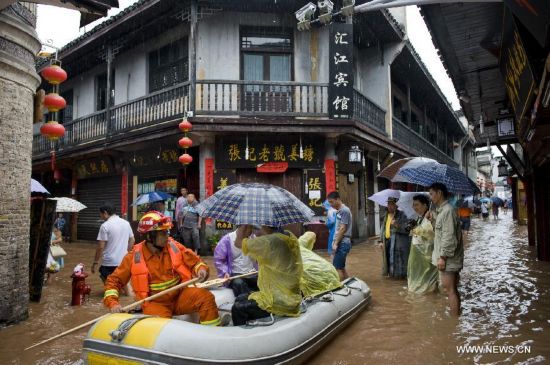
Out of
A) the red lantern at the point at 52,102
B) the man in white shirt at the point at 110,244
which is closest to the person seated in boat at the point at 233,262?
the man in white shirt at the point at 110,244

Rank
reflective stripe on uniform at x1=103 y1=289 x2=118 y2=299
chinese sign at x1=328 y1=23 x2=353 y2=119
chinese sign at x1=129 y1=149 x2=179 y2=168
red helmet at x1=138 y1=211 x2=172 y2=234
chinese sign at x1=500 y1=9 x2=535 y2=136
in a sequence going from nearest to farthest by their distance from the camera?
reflective stripe on uniform at x1=103 y1=289 x2=118 y2=299 → red helmet at x1=138 y1=211 x2=172 y2=234 → chinese sign at x1=500 y1=9 x2=535 y2=136 → chinese sign at x1=328 y1=23 x2=353 y2=119 → chinese sign at x1=129 y1=149 x2=179 y2=168

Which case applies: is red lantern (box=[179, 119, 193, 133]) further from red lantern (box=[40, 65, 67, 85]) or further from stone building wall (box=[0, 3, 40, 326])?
stone building wall (box=[0, 3, 40, 326])

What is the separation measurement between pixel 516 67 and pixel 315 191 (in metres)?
7.43

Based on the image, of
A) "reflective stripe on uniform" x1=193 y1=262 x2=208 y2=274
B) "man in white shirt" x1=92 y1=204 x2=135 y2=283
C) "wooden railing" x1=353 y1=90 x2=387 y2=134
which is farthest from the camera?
"wooden railing" x1=353 y1=90 x2=387 y2=134

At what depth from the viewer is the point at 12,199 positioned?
5.14 metres

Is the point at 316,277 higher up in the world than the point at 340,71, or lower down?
lower down

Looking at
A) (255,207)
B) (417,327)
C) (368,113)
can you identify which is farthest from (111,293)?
(368,113)

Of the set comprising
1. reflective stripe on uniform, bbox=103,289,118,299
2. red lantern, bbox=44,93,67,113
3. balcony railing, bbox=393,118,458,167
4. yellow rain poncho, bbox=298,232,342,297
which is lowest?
yellow rain poncho, bbox=298,232,342,297

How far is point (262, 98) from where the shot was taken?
11.6 m

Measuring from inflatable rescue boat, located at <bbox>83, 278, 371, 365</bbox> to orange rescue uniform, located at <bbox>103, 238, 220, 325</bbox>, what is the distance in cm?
37

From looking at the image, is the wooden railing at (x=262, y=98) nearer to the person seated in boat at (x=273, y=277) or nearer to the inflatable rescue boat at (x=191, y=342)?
the person seated in boat at (x=273, y=277)

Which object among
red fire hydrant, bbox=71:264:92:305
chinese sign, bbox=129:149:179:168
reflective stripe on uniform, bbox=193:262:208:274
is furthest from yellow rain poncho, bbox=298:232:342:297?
chinese sign, bbox=129:149:179:168

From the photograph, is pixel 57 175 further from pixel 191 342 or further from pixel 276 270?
pixel 191 342

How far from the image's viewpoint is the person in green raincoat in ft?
21.8
